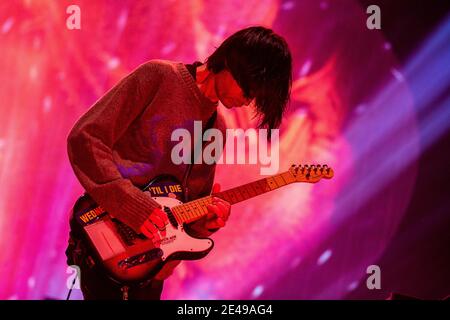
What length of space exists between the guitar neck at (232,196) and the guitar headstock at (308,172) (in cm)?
2

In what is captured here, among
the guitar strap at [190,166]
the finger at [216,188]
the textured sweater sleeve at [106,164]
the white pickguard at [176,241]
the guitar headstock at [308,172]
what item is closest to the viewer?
the textured sweater sleeve at [106,164]

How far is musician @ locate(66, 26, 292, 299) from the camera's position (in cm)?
186

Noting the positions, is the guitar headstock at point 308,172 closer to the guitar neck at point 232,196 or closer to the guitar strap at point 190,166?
the guitar neck at point 232,196

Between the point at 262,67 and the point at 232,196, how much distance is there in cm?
59

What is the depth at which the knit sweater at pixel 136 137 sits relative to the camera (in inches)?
72.9

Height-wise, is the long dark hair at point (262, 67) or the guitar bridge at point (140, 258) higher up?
the long dark hair at point (262, 67)

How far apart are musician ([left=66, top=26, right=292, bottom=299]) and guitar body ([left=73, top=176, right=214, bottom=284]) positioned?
39 millimetres

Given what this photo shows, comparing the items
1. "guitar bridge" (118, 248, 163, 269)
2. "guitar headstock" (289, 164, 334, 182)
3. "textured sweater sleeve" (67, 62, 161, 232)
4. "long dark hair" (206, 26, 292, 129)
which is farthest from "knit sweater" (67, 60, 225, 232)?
"guitar headstock" (289, 164, 334, 182)

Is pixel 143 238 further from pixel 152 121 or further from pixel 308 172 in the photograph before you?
pixel 308 172

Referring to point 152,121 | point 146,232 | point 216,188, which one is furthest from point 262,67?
point 146,232

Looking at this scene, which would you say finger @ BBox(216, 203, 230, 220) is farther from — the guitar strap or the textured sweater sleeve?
the textured sweater sleeve

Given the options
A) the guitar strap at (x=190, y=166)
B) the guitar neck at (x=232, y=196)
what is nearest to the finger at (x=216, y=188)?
the guitar neck at (x=232, y=196)

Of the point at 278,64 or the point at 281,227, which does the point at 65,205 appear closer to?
the point at 281,227

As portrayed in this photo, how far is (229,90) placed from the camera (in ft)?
6.49
